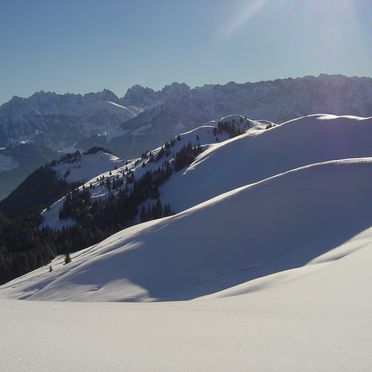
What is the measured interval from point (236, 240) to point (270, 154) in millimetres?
80772

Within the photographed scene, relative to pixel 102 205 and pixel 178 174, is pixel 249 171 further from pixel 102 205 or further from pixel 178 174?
pixel 102 205

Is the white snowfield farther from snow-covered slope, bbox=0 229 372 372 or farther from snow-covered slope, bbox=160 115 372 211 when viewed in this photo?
snow-covered slope, bbox=160 115 372 211

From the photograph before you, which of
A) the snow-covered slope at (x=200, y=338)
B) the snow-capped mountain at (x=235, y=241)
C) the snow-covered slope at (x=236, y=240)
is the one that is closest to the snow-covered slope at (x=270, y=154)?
the snow-capped mountain at (x=235, y=241)

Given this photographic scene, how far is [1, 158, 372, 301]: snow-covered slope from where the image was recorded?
26.5 m

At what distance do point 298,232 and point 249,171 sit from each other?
75.3m

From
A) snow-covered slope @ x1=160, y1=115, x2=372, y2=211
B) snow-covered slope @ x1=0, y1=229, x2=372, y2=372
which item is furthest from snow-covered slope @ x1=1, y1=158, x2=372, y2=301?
snow-covered slope @ x1=160, y1=115, x2=372, y2=211

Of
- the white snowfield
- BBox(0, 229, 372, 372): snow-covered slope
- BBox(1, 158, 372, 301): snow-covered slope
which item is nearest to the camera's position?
BBox(0, 229, 372, 372): snow-covered slope

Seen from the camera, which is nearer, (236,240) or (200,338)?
(200,338)

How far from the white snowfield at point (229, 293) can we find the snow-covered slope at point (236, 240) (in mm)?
118

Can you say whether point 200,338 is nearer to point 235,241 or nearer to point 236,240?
point 235,241

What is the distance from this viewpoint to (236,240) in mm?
31016

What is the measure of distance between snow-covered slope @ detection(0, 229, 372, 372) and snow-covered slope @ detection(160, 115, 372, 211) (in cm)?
8725

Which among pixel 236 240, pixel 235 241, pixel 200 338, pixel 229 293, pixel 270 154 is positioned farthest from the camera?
pixel 270 154

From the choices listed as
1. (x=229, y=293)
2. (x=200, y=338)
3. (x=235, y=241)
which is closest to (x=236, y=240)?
(x=235, y=241)
